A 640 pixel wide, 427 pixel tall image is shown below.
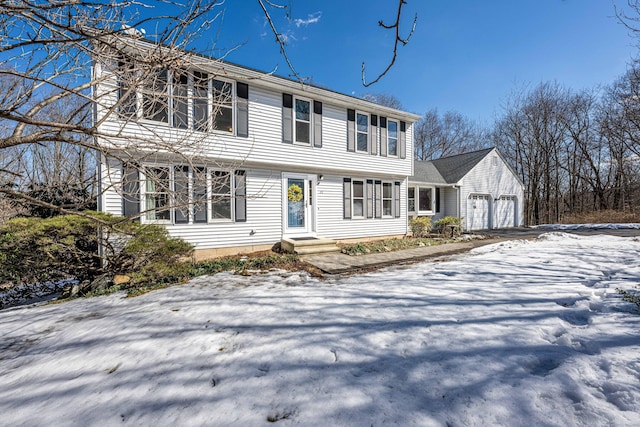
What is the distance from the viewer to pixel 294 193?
8.84 meters

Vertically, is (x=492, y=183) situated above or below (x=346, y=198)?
above

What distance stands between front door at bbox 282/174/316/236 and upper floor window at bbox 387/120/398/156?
372cm

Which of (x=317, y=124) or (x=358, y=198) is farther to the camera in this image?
(x=358, y=198)

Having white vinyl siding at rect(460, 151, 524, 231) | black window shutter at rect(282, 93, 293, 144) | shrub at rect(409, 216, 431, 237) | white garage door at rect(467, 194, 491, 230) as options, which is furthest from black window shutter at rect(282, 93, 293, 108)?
white garage door at rect(467, 194, 491, 230)

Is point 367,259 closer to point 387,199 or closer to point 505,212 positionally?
point 387,199

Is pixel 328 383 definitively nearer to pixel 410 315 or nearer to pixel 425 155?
pixel 410 315

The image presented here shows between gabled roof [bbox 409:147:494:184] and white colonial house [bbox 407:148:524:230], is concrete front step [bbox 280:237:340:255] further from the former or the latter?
gabled roof [bbox 409:147:494:184]

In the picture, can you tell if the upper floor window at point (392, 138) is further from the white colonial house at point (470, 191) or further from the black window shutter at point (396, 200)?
the white colonial house at point (470, 191)

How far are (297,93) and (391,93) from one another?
20.5 m

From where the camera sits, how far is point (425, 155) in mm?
26031

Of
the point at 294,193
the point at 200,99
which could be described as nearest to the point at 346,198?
the point at 294,193

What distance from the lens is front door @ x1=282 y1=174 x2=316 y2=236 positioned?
8.73 meters

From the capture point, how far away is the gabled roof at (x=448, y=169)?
15094 millimetres

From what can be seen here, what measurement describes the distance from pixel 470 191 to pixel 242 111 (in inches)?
537
